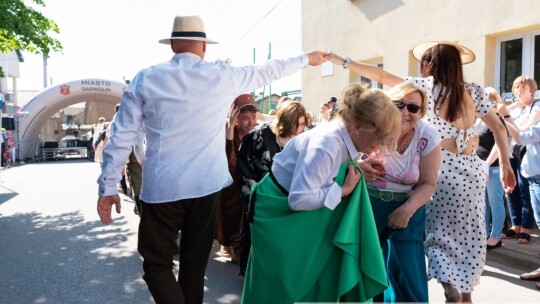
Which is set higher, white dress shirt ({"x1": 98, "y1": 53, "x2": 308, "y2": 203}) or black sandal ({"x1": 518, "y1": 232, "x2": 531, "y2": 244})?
white dress shirt ({"x1": 98, "y1": 53, "x2": 308, "y2": 203})

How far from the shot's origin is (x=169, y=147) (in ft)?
9.21

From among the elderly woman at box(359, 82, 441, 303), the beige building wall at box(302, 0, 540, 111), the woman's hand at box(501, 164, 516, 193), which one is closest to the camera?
the elderly woman at box(359, 82, 441, 303)

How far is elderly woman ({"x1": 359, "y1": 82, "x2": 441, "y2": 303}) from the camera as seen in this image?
103 inches

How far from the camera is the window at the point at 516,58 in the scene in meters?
7.25

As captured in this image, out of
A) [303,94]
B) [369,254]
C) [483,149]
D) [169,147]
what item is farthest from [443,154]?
[303,94]

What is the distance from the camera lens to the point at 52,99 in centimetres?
2325

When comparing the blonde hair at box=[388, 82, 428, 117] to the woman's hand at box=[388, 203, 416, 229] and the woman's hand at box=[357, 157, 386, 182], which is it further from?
the woman's hand at box=[388, 203, 416, 229]

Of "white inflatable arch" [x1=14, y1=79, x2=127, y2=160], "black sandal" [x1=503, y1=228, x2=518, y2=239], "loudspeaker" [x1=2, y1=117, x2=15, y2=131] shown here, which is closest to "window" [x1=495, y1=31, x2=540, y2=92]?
"black sandal" [x1=503, y1=228, x2=518, y2=239]

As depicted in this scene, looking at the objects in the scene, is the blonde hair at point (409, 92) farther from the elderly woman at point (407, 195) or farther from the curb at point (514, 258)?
the curb at point (514, 258)

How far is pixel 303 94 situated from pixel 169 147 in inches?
412

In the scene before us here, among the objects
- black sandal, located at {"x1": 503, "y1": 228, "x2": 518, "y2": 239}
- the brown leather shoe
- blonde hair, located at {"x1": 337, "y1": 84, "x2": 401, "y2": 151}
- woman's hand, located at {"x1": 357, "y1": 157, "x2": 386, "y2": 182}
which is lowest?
the brown leather shoe

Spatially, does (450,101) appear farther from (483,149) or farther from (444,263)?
(483,149)

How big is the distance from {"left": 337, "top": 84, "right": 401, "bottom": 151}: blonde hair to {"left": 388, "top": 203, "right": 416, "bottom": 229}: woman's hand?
51 centimetres

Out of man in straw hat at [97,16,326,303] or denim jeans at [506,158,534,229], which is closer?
man in straw hat at [97,16,326,303]
